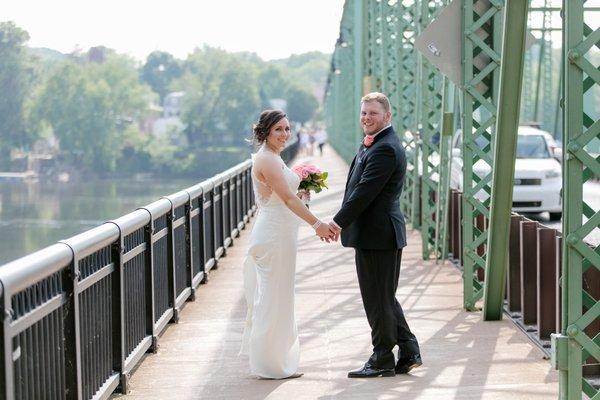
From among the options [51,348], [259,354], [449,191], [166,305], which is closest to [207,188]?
[449,191]

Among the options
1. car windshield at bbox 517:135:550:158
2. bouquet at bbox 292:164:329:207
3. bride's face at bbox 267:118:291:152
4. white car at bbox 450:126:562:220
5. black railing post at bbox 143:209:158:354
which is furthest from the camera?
car windshield at bbox 517:135:550:158

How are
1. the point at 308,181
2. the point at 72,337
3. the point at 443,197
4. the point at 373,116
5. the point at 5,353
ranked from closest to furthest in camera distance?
the point at 5,353, the point at 72,337, the point at 373,116, the point at 308,181, the point at 443,197

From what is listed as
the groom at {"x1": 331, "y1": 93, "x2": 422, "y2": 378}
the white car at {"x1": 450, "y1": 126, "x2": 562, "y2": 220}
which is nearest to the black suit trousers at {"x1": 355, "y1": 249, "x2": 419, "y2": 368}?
the groom at {"x1": 331, "y1": 93, "x2": 422, "y2": 378}

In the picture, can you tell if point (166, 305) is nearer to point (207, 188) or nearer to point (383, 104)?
point (383, 104)

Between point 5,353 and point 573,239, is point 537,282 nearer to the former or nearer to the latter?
point 573,239

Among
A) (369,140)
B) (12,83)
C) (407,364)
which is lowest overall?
(407,364)

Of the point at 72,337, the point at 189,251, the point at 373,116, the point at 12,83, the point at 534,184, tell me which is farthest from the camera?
the point at 12,83

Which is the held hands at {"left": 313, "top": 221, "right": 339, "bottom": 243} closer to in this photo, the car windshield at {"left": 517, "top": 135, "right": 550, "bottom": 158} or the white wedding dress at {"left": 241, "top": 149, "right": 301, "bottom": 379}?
the white wedding dress at {"left": 241, "top": 149, "right": 301, "bottom": 379}

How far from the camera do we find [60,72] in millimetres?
185250

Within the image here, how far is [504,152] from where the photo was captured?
948 centimetres

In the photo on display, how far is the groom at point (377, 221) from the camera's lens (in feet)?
24.6

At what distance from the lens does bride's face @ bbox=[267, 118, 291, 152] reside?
7.77 metres

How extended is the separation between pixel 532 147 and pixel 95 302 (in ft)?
56.9

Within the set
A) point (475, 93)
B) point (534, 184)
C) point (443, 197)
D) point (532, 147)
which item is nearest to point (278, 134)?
point (475, 93)
